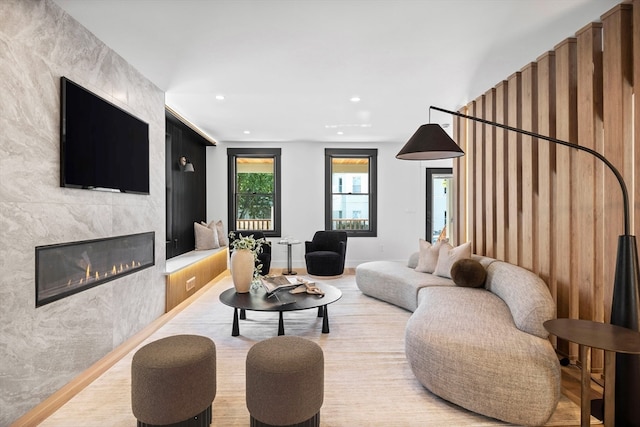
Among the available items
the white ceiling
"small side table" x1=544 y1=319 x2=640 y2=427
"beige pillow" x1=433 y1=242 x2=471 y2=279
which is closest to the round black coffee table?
"beige pillow" x1=433 y1=242 x2=471 y2=279

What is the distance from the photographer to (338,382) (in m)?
2.32

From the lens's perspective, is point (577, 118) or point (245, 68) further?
point (245, 68)

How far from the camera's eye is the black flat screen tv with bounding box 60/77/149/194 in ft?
7.44

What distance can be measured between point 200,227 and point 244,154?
1.78m

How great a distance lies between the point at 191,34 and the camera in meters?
2.54

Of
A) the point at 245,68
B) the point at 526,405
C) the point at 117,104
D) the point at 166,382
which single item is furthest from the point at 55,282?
the point at 526,405

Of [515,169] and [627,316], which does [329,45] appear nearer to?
[515,169]

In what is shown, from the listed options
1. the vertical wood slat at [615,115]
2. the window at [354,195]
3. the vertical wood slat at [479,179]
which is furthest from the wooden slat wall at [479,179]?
the window at [354,195]

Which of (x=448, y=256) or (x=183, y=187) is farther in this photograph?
(x=183, y=187)

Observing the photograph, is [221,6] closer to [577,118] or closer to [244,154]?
[577,118]

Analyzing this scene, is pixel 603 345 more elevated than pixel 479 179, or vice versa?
pixel 479 179

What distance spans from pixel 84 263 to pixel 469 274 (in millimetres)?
3326

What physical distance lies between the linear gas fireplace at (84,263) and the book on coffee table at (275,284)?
1219 mm

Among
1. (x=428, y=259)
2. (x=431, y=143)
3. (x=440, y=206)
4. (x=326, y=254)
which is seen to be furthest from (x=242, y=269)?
(x=440, y=206)
